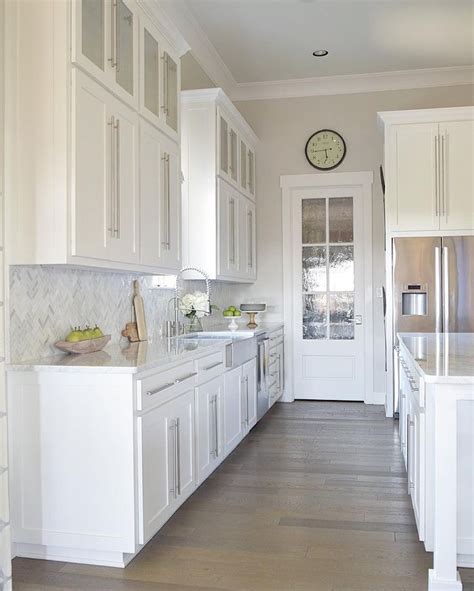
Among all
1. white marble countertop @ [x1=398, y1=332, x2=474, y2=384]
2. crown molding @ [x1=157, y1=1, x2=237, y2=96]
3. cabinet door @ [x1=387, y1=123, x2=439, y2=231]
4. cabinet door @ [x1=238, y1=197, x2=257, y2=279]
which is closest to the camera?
white marble countertop @ [x1=398, y1=332, x2=474, y2=384]

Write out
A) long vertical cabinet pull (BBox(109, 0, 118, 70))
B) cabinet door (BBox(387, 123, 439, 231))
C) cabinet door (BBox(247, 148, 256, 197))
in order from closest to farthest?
→ long vertical cabinet pull (BBox(109, 0, 118, 70)) → cabinet door (BBox(387, 123, 439, 231)) → cabinet door (BBox(247, 148, 256, 197))

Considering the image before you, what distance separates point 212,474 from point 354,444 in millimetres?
1308

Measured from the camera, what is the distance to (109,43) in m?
2.90

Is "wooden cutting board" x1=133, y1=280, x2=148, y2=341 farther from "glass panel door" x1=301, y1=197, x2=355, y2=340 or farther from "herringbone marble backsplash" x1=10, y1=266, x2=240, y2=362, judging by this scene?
"glass panel door" x1=301, y1=197, x2=355, y2=340

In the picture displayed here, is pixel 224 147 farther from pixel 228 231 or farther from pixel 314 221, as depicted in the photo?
pixel 314 221

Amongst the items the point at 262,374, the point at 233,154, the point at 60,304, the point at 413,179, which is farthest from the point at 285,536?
the point at 413,179

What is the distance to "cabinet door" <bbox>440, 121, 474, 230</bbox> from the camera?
17.7 ft

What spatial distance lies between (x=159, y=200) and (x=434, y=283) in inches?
112

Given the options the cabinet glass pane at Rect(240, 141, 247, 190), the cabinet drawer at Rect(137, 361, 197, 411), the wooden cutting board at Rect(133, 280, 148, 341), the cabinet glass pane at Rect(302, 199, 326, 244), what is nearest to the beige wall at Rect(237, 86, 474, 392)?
the cabinet glass pane at Rect(302, 199, 326, 244)

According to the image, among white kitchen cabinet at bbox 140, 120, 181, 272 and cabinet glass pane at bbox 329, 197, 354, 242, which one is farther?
cabinet glass pane at bbox 329, 197, 354, 242

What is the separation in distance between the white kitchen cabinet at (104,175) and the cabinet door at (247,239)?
8.42 feet

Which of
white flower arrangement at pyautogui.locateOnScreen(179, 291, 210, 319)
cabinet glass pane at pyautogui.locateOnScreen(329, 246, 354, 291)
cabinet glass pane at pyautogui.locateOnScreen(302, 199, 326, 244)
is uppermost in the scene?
cabinet glass pane at pyautogui.locateOnScreen(302, 199, 326, 244)

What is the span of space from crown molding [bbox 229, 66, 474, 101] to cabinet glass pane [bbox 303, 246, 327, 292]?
164cm

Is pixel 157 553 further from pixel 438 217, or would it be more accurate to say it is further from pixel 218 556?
pixel 438 217
